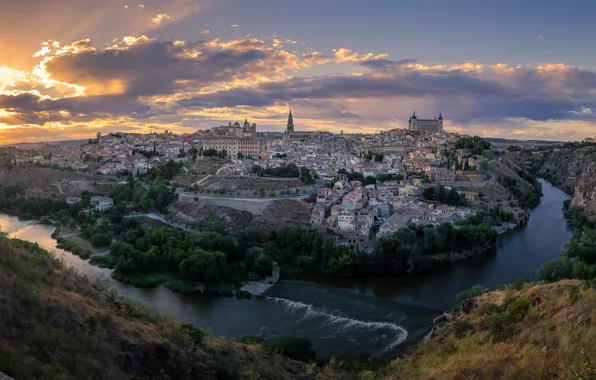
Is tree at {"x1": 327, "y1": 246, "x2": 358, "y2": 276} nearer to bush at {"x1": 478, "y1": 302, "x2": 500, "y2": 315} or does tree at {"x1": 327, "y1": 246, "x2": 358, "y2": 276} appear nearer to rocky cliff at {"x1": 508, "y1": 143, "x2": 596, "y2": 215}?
bush at {"x1": 478, "y1": 302, "x2": 500, "y2": 315}

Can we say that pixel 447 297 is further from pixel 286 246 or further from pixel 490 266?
pixel 286 246

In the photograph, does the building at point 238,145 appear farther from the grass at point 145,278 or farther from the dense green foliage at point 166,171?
the grass at point 145,278

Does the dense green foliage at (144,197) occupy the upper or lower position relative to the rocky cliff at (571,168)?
lower

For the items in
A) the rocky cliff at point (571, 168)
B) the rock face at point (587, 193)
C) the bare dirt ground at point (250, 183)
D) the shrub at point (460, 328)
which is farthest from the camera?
the rocky cliff at point (571, 168)

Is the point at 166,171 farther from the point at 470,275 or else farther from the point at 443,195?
the point at 470,275

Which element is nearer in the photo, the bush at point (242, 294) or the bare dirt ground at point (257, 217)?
the bush at point (242, 294)

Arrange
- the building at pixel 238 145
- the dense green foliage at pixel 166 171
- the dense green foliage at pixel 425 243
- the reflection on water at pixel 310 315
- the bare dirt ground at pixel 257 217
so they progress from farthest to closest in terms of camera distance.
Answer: the building at pixel 238 145 → the dense green foliage at pixel 166 171 → the bare dirt ground at pixel 257 217 → the dense green foliage at pixel 425 243 → the reflection on water at pixel 310 315

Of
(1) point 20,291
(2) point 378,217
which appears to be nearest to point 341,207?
(2) point 378,217

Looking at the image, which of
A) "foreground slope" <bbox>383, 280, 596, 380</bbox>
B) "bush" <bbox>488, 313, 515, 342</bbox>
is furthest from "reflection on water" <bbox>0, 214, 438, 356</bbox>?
"bush" <bbox>488, 313, 515, 342</bbox>

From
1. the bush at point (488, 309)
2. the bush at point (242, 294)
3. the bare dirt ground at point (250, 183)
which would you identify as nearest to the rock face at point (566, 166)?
the bare dirt ground at point (250, 183)
